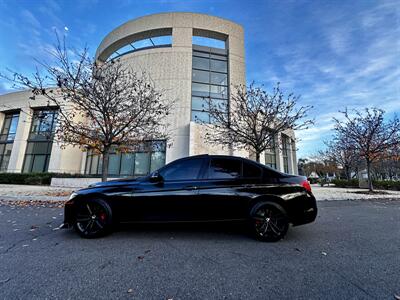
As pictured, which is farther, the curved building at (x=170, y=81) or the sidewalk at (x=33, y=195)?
the curved building at (x=170, y=81)

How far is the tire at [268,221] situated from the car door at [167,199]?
3.87ft

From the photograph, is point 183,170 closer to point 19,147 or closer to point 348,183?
point 19,147

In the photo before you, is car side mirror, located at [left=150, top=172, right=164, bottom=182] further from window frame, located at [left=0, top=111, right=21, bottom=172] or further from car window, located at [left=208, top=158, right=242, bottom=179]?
window frame, located at [left=0, top=111, right=21, bottom=172]

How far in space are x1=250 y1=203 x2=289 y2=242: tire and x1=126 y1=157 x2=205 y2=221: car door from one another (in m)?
1.18

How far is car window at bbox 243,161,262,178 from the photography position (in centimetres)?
390

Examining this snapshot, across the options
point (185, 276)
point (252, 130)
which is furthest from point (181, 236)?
point (252, 130)

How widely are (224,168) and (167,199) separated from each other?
4.27 ft

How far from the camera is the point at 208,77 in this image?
1970cm

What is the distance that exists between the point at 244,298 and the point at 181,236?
2080mm

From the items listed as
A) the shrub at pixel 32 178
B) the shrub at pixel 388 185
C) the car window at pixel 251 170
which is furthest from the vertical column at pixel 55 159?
the shrub at pixel 388 185

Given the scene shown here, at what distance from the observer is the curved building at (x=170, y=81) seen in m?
17.7

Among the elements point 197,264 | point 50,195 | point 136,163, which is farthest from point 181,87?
point 197,264

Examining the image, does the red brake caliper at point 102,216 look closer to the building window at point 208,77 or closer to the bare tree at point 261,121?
the bare tree at point 261,121

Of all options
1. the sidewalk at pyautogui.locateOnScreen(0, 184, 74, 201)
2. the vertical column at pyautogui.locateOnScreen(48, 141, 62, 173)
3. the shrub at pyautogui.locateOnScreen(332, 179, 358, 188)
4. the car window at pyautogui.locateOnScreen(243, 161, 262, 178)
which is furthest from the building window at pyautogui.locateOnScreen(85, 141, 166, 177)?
the shrub at pyautogui.locateOnScreen(332, 179, 358, 188)
